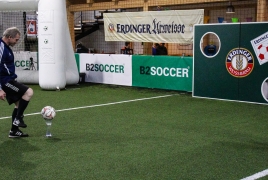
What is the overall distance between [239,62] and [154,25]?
3745mm

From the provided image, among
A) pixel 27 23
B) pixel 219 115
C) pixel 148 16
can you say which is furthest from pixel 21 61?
pixel 219 115

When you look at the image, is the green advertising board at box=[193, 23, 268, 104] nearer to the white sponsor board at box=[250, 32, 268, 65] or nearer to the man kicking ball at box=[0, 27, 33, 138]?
the white sponsor board at box=[250, 32, 268, 65]

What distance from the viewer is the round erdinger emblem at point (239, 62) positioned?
1013 centimetres

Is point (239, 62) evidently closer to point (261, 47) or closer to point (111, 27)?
point (261, 47)

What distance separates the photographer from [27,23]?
1670cm

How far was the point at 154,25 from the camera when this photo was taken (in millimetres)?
13180

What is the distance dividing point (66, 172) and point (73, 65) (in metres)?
8.97

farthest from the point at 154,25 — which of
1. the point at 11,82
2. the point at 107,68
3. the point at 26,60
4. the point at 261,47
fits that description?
the point at 11,82

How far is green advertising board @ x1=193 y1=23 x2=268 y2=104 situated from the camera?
9992 mm

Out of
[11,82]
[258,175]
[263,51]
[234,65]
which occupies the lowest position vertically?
[258,175]

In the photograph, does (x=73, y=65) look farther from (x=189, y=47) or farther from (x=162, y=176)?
(x=162, y=176)

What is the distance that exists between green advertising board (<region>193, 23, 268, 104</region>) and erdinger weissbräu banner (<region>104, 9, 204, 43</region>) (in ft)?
3.52

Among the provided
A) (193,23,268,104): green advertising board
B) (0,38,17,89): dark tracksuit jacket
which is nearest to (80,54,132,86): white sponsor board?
(193,23,268,104): green advertising board

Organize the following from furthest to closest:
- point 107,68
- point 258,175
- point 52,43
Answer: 1. point 107,68
2. point 52,43
3. point 258,175
